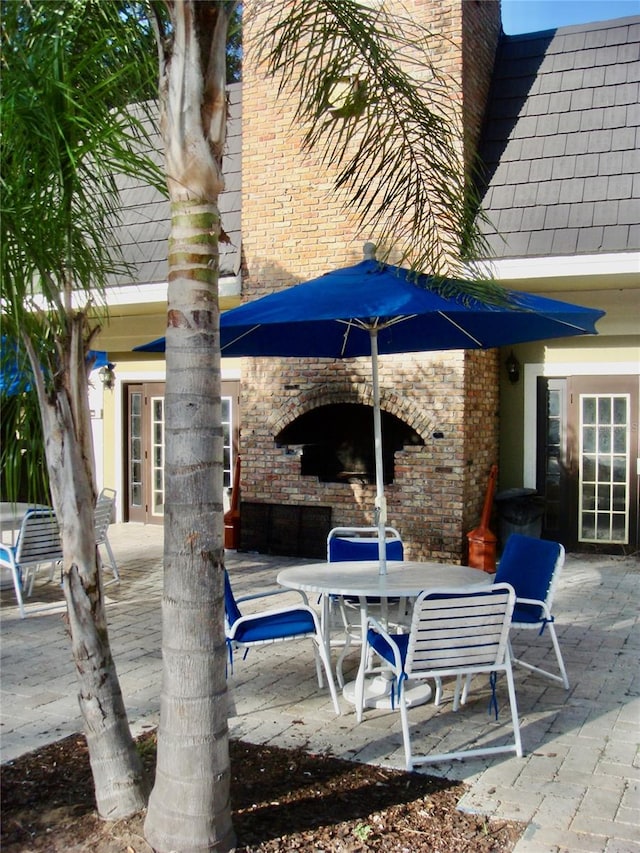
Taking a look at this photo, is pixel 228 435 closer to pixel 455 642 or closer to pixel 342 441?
pixel 342 441

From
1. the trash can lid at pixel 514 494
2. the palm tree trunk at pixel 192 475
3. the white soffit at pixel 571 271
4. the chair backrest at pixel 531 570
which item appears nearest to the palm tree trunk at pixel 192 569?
the palm tree trunk at pixel 192 475

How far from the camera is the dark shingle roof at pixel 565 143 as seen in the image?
8.99 meters

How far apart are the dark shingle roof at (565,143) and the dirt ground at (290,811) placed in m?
6.29

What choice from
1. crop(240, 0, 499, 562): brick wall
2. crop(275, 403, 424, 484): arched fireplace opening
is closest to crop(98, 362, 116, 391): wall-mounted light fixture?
crop(240, 0, 499, 562): brick wall

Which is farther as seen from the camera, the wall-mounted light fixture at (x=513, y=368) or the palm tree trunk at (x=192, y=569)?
the wall-mounted light fixture at (x=513, y=368)

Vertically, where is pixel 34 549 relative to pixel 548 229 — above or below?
below

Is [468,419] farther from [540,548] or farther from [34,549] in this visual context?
[34,549]

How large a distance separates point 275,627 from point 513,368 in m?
6.36

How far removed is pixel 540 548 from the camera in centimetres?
552

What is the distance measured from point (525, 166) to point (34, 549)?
686 centimetres

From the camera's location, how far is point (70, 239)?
11.8 feet

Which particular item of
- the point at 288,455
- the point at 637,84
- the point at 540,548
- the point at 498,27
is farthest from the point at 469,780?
the point at 498,27

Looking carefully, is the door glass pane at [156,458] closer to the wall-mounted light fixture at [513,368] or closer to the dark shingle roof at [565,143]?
the wall-mounted light fixture at [513,368]

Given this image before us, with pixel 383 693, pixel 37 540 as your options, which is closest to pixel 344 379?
pixel 37 540
